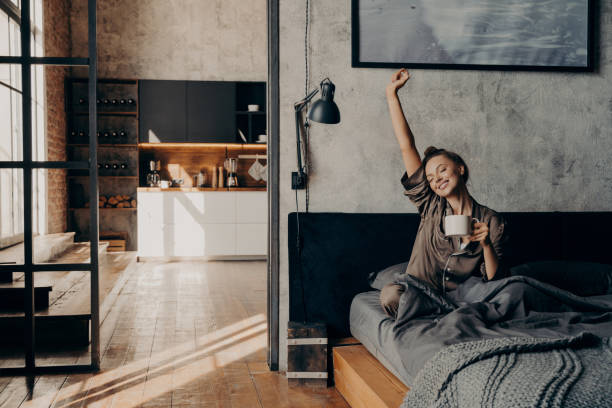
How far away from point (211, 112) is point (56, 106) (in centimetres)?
201

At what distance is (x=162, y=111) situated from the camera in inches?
305

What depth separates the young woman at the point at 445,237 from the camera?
2.40 m

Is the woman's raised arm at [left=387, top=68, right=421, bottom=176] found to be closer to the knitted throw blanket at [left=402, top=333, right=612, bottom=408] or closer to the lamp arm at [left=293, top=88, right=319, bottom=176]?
the lamp arm at [left=293, top=88, right=319, bottom=176]

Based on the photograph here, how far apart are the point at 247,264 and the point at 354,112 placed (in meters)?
4.65

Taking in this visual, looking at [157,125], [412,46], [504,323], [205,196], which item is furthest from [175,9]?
[504,323]

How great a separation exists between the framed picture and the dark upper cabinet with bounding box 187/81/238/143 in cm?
499

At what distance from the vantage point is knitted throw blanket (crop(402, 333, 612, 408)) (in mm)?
1333

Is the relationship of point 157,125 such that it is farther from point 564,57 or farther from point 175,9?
point 564,57

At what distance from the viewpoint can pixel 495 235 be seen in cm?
245

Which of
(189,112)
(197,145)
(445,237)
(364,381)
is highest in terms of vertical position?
(189,112)

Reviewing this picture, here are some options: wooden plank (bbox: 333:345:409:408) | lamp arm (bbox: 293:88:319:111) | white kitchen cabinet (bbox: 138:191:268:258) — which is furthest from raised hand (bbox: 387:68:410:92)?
white kitchen cabinet (bbox: 138:191:268:258)

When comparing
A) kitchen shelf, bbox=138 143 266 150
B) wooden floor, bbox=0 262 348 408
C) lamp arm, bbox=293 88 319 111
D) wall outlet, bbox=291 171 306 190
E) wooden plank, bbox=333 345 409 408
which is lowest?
wooden floor, bbox=0 262 348 408

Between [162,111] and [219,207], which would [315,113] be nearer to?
[219,207]

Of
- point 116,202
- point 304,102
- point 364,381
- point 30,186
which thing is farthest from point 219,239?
point 364,381
